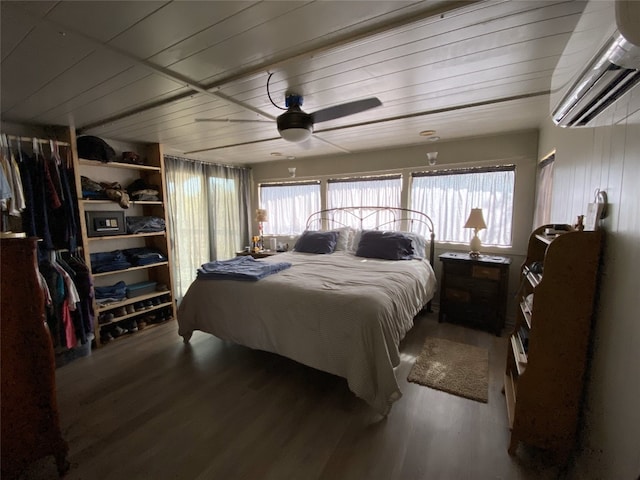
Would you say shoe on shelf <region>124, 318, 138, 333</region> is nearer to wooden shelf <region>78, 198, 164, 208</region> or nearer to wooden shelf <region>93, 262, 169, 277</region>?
wooden shelf <region>93, 262, 169, 277</region>

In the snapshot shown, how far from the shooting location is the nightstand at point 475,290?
9.39 feet

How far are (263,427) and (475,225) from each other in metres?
2.81

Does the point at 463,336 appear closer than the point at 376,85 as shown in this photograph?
No

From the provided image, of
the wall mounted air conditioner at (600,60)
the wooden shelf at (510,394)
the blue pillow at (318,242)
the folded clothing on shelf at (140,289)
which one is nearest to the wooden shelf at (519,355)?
the wooden shelf at (510,394)

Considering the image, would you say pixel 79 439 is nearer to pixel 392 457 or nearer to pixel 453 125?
pixel 392 457

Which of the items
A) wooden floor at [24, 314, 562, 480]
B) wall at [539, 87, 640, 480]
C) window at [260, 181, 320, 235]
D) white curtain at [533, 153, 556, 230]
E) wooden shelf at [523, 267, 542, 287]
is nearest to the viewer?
wall at [539, 87, 640, 480]

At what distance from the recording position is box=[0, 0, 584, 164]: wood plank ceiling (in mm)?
1086

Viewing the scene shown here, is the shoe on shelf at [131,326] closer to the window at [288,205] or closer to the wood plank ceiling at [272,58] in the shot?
the wood plank ceiling at [272,58]

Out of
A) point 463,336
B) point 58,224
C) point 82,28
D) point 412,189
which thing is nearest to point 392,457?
point 463,336

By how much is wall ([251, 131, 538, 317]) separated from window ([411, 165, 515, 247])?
8cm

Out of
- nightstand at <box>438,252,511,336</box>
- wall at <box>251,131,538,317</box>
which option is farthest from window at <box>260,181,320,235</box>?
nightstand at <box>438,252,511,336</box>

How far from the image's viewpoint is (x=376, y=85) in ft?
5.79

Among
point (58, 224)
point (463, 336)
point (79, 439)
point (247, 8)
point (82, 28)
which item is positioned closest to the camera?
point (247, 8)

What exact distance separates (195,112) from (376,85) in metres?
1.46
